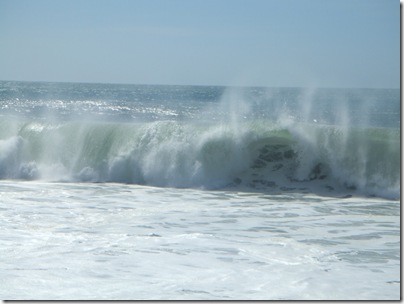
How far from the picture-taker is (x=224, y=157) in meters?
14.2

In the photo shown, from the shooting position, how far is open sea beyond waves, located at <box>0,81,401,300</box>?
6074 millimetres

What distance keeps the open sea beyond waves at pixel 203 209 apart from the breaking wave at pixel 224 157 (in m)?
0.03

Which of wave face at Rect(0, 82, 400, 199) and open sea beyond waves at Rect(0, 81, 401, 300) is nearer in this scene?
open sea beyond waves at Rect(0, 81, 401, 300)

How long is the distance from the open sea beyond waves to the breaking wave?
0.11 feet

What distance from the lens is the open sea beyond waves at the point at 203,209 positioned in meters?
6.07

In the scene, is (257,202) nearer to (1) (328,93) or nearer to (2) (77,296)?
(2) (77,296)

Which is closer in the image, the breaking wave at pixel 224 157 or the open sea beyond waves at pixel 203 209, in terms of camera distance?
the open sea beyond waves at pixel 203 209

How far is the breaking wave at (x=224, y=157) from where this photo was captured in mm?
13188

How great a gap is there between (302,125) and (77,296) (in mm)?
9897

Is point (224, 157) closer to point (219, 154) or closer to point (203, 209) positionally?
point (219, 154)

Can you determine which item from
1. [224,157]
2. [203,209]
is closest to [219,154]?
[224,157]

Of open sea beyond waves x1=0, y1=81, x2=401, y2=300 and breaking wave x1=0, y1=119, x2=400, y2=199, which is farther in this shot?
breaking wave x1=0, y1=119, x2=400, y2=199

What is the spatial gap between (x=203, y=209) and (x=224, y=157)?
4141 mm

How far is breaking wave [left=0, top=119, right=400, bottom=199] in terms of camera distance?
1319 cm
